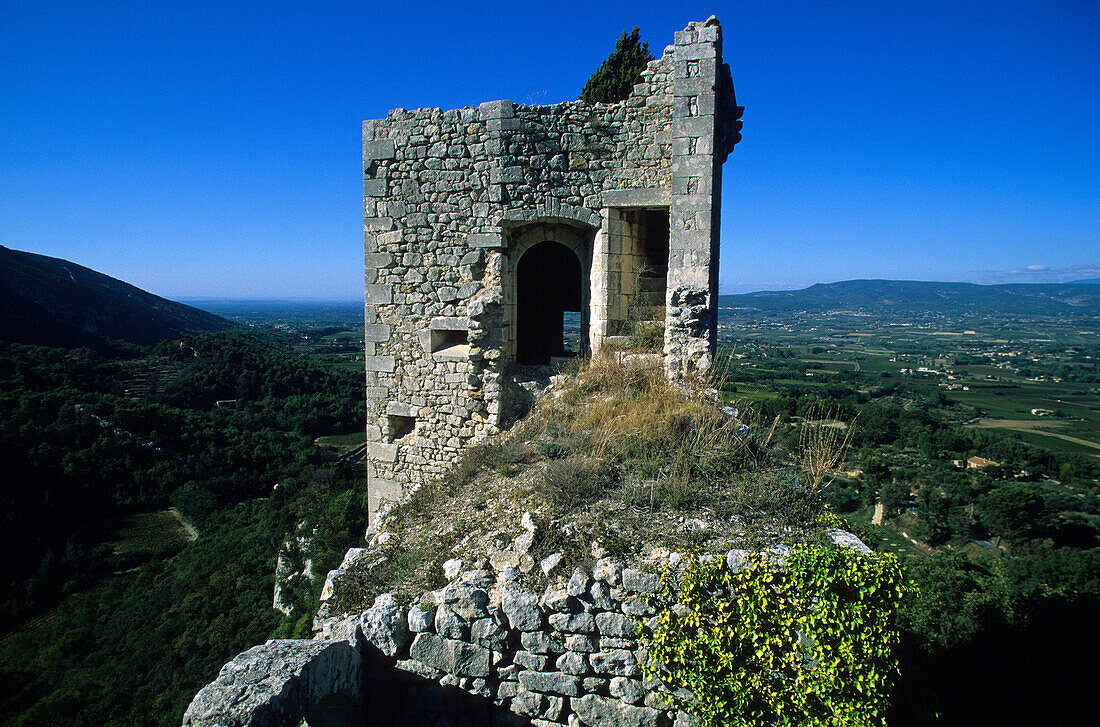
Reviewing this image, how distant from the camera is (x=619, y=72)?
12.9 meters

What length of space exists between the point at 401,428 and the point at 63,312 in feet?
200

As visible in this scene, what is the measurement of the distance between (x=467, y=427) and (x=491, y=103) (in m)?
4.42

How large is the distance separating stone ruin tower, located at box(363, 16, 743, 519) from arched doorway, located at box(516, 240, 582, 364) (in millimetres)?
2624

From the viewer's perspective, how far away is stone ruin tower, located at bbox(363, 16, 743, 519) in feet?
22.9

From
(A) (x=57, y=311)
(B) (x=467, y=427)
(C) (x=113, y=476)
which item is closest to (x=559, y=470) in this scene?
(B) (x=467, y=427)

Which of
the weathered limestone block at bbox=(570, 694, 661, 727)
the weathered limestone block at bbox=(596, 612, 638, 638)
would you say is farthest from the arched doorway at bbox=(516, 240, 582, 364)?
the weathered limestone block at bbox=(570, 694, 661, 727)

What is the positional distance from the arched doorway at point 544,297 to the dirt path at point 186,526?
76.9 feet

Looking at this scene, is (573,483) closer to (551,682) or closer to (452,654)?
(551,682)

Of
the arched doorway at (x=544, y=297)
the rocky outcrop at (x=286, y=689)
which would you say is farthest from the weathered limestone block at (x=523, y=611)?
the arched doorway at (x=544, y=297)

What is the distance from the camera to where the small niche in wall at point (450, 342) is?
24.9 ft

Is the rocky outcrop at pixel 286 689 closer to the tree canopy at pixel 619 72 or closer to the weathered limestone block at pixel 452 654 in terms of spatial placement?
the weathered limestone block at pixel 452 654

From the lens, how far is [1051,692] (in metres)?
8.51

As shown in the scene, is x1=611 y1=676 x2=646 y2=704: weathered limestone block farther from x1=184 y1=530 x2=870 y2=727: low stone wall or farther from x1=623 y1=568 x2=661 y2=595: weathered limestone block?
x1=623 y1=568 x2=661 y2=595: weathered limestone block

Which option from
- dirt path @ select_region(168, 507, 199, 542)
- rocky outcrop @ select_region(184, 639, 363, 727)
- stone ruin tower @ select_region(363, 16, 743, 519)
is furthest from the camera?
dirt path @ select_region(168, 507, 199, 542)
